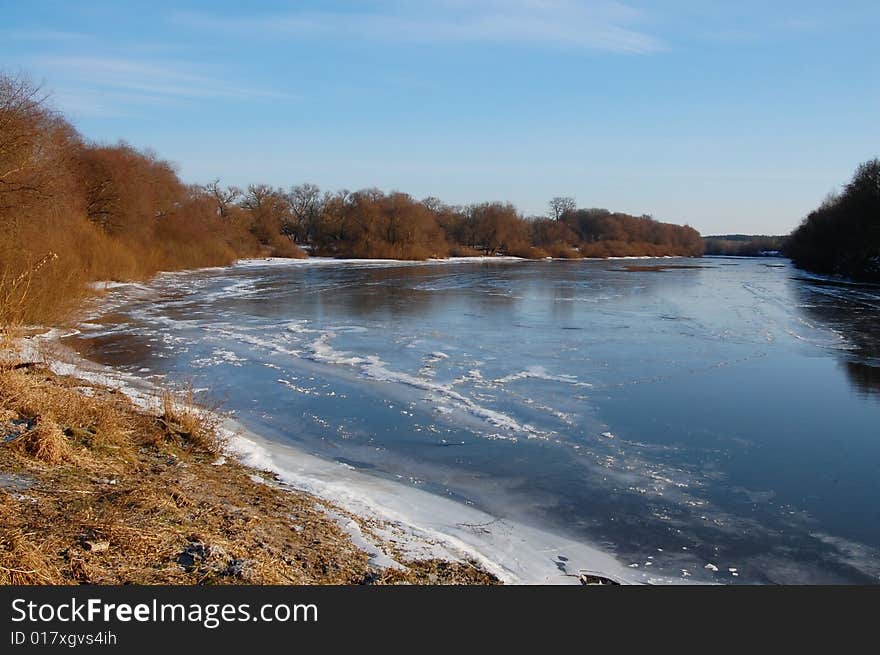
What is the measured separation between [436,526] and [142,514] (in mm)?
2248

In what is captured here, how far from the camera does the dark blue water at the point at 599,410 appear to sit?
5.96 m

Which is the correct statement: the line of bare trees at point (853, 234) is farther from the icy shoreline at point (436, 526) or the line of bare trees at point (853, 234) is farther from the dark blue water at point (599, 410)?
the icy shoreline at point (436, 526)

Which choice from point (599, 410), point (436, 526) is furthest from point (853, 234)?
point (436, 526)

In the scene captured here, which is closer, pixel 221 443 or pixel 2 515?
pixel 2 515

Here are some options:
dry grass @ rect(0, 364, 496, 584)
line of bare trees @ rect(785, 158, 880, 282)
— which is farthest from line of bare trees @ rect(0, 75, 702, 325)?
line of bare trees @ rect(785, 158, 880, 282)

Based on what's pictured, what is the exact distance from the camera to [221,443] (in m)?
7.20

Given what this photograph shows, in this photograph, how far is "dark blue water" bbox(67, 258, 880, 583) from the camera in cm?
596

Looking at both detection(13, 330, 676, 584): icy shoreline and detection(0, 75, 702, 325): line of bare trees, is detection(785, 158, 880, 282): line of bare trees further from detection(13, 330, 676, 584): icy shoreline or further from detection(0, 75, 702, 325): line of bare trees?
detection(13, 330, 676, 584): icy shoreline

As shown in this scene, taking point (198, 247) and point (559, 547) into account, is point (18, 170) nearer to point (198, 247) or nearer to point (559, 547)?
point (559, 547)

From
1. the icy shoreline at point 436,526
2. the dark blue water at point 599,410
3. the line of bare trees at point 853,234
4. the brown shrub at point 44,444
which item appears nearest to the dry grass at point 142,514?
the brown shrub at point 44,444

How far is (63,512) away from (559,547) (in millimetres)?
3508

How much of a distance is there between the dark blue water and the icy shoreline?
0.90 feet

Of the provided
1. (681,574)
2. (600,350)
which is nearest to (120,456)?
(681,574)

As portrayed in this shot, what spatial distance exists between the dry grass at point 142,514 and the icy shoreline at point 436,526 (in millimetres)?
251
